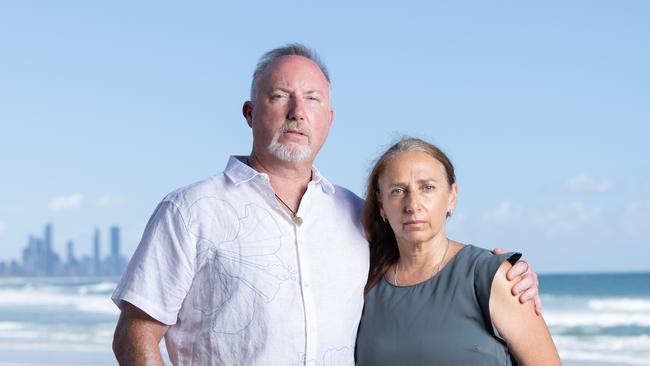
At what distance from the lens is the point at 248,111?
3385 mm

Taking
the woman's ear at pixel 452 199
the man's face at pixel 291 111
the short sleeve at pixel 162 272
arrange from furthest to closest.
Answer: the woman's ear at pixel 452 199 → the man's face at pixel 291 111 → the short sleeve at pixel 162 272

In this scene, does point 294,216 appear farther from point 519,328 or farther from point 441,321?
point 519,328

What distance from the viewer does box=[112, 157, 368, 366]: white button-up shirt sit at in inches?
117

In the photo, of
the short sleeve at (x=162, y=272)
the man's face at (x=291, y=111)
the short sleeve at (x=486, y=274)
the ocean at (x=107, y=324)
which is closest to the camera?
the short sleeve at (x=162, y=272)

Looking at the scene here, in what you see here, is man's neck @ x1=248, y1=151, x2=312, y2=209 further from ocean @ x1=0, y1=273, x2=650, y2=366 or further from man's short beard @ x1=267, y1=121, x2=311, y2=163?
ocean @ x1=0, y1=273, x2=650, y2=366

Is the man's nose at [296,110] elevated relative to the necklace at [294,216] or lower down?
elevated

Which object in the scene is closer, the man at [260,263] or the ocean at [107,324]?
the man at [260,263]

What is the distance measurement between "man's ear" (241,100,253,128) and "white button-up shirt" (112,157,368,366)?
24cm

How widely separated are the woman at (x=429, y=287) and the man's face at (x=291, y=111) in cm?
30

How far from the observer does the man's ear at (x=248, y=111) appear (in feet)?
11.0

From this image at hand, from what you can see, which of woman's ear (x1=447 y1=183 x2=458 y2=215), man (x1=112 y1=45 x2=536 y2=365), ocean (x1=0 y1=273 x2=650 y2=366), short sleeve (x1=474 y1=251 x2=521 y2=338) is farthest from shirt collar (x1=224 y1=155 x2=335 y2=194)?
ocean (x1=0 y1=273 x2=650 y2=366)

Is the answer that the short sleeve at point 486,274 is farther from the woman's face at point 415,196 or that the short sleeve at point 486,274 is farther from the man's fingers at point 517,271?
the woman's face at point 415,196

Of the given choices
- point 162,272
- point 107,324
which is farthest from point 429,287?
point 107,324

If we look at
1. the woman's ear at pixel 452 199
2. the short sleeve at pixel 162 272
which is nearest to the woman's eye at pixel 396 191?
the woman's ear at pixel 452 199
